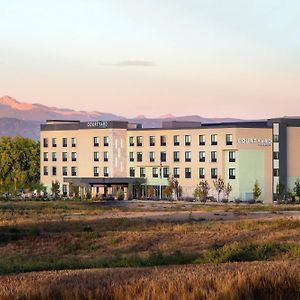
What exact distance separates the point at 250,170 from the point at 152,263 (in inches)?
4010

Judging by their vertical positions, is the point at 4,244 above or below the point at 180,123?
below

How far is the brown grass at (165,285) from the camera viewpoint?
15250mm

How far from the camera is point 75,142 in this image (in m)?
148

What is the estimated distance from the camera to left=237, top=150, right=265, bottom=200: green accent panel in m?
125

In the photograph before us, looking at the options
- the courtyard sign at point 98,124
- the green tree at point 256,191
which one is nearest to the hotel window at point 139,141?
the courtyard sign at point 98,124

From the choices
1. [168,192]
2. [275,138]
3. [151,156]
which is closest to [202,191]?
[168,192]

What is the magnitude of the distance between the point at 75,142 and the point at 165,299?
133 meters

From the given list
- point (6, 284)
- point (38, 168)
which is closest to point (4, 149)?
point (38, 168)

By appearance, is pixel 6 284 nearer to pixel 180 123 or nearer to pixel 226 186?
pixel 226 186

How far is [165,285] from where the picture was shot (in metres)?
15.9

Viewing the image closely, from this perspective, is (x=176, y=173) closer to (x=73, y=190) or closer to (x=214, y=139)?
(x=214, y=139)

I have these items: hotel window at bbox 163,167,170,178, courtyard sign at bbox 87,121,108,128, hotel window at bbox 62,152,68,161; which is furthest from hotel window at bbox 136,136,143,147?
hotel window at bbox 62,152,68,161

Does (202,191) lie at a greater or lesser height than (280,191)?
greater

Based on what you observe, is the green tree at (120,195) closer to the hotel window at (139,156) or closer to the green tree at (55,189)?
the hotel window at (139,156)
